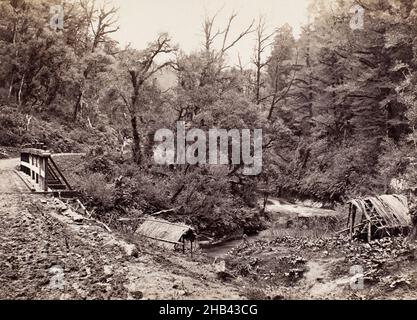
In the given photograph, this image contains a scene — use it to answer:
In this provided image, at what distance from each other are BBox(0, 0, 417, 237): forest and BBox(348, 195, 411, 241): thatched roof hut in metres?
0.98

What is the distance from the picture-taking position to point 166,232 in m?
13.8

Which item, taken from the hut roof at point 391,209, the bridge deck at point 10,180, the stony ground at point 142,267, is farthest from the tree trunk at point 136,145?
the hut roof at point 391,209

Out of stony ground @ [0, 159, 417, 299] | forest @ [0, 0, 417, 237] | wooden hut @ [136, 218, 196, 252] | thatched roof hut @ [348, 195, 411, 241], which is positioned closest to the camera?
stony ground @ [0, 159, 417, 299]

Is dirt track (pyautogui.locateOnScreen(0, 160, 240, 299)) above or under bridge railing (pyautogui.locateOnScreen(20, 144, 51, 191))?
under

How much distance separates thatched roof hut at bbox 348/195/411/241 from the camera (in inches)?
495

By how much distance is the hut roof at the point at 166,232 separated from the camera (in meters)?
13.2

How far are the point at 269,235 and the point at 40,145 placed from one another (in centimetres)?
1074

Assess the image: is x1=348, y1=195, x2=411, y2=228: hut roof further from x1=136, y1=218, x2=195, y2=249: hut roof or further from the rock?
the rock

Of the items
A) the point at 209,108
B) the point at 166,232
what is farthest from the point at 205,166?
the point at 166,232

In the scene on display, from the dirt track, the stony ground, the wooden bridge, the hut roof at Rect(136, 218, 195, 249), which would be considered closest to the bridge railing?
the wooden bridge

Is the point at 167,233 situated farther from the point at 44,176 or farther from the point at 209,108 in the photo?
the point at 209,108

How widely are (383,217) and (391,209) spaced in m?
0.48

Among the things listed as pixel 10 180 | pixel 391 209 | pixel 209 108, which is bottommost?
pixel 391 209
